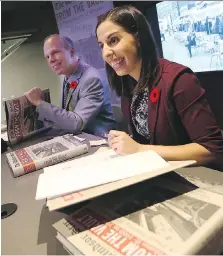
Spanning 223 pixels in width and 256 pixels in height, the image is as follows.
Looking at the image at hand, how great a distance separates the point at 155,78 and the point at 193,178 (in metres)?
0.46

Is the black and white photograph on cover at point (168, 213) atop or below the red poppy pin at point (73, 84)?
below

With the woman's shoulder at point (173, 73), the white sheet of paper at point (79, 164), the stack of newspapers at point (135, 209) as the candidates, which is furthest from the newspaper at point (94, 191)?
the woman's shoulder at point (173, 73)

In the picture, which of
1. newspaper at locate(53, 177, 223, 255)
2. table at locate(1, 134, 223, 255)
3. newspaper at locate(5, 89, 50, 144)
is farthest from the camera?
newspaper at locate(5, 89, 50, 144)

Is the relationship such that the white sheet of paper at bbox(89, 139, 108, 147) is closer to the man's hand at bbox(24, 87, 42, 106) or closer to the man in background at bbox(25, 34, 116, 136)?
the man in background at bbox(25, 34, 116, 136)

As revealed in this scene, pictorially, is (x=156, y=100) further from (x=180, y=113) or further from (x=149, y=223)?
(x=149, y=223)

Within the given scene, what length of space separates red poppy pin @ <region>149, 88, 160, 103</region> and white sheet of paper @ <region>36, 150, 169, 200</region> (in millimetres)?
330

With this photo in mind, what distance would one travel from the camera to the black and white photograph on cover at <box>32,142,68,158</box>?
3.55 ft

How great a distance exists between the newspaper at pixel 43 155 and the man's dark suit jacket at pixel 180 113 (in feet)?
1.07

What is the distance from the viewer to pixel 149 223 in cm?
52

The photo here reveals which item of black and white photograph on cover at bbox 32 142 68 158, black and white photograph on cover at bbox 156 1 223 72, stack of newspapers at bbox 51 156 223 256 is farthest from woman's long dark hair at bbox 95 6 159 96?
black and white photograph on cover at bbox 156 1 223 72

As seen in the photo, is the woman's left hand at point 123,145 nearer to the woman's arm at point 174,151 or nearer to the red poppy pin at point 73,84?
the woman's arm at point 174,151

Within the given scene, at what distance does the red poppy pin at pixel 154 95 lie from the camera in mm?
992

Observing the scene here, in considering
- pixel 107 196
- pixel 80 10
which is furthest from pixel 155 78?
pixel 80 10

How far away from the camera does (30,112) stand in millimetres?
1454
